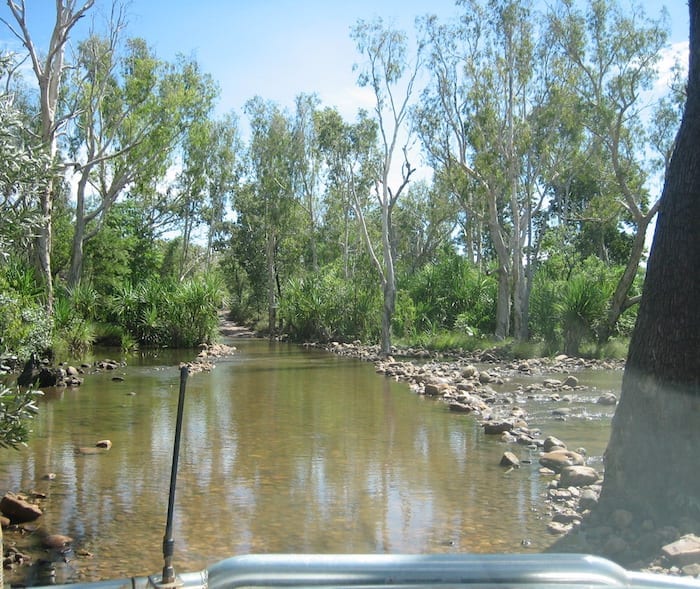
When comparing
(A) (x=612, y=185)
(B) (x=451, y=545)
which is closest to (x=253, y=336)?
(A) (x=612, y=185)

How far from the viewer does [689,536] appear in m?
4.57

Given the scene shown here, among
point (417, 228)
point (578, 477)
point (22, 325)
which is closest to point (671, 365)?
point (578, 477)

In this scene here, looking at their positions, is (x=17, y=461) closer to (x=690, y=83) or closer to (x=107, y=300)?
(x=690, y=83)

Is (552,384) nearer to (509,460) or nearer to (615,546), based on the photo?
(509,460)

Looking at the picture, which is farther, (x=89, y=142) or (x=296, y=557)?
(x=89, y=142)

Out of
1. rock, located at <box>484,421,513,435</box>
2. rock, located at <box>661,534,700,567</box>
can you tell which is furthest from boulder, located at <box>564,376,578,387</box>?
rock, located at <box>661,534,700,567</box>

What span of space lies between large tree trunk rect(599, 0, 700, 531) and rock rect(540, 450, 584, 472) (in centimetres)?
226

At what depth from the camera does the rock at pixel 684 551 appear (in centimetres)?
435

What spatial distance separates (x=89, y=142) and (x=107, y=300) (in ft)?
19.8

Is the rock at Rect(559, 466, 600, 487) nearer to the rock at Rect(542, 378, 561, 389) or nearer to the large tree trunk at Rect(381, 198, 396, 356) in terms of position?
the rock at Rect(542, 378, 561, 389)

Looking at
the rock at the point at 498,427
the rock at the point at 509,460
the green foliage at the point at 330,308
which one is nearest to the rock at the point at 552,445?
the rock at the point at 509,460

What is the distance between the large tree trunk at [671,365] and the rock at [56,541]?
12.3 feet

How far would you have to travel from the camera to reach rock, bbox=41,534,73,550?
5.21m

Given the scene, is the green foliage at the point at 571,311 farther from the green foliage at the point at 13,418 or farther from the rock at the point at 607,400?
the green foliage at the point at 13,418
